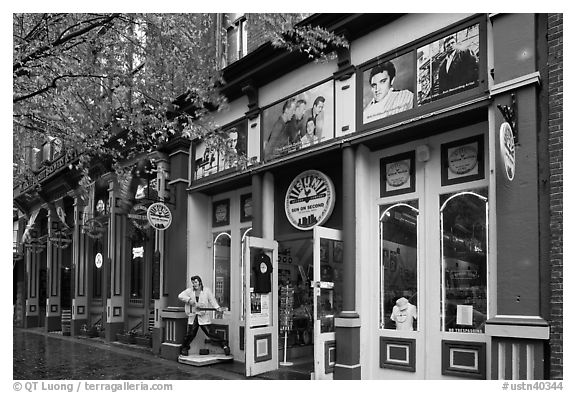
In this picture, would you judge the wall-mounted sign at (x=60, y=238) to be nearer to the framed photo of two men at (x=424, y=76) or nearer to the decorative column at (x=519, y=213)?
the framed photo of two men at (x=424, y=76)

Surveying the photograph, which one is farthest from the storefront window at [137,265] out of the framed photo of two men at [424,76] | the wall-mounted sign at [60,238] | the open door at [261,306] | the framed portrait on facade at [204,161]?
the framed photo of two men at [424,76]

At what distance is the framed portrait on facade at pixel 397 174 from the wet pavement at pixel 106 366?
11.1 feet

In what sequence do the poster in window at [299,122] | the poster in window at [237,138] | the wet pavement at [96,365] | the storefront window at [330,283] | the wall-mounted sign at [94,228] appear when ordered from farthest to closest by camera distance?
the wall-mounted sign at [94,228], the poster in window at [237,138], the wet pavement at [96,365], the poster in window at [299,122], the storefront window at [330,283]

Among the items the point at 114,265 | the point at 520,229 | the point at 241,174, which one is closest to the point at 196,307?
the point at 241,174

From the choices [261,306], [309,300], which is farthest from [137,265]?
[261,306]

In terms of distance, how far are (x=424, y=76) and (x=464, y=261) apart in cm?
263

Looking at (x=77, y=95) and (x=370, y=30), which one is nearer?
(x=370, y=30)

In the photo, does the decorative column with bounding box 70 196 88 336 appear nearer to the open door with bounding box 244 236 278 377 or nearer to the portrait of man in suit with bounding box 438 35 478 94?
the open door with bounding box 244 236 278 377

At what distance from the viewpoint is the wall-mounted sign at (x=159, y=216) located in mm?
12516

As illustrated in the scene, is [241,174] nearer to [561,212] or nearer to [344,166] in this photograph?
[344,166]

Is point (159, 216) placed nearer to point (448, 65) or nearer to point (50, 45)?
point (50, 45)

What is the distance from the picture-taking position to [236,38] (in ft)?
41.1

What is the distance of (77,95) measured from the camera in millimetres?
9641

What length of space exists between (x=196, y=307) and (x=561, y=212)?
24.8ft
